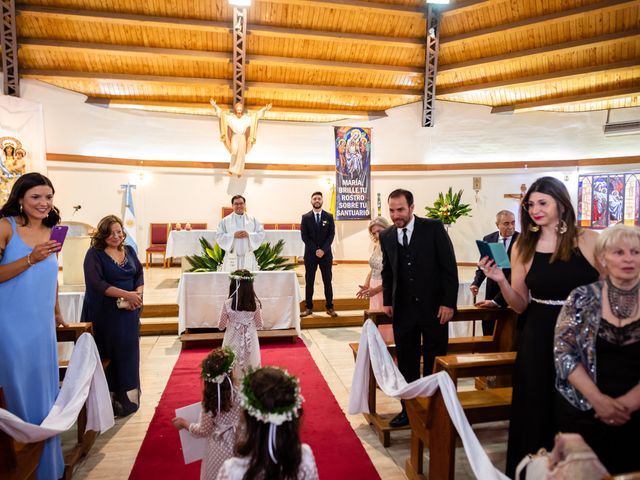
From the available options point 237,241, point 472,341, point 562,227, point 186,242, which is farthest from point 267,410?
point 186,242

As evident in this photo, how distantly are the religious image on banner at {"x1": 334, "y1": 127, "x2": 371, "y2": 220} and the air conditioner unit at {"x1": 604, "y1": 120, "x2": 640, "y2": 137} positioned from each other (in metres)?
5.67

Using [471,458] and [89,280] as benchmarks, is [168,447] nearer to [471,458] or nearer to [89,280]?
[89,280]

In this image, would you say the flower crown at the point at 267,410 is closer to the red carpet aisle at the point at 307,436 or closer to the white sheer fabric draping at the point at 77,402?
the white sheer fabric draping at the point at 77,402

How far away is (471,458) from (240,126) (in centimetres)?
945

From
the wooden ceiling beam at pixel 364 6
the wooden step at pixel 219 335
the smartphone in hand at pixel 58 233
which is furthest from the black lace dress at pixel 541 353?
the wooden ceiling beam at pixel 364 6

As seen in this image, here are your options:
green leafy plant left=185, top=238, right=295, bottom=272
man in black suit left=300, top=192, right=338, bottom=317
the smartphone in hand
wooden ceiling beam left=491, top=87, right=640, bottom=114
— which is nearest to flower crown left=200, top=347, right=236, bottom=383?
the smartphone in hand

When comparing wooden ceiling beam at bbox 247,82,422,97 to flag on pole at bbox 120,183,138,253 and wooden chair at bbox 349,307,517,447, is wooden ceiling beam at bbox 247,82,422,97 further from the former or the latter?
wooden chair at bbox 349,307,517,447

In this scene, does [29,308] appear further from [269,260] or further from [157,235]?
[157,235]

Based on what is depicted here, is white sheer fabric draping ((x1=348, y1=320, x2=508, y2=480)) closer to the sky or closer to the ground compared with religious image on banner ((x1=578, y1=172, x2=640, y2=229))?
closer to the ground

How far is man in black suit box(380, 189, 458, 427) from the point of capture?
289 cm

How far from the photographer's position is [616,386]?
62.5 inches

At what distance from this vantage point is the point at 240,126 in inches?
403

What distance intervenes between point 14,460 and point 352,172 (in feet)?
31.3

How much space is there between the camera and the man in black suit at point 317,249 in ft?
20.6
